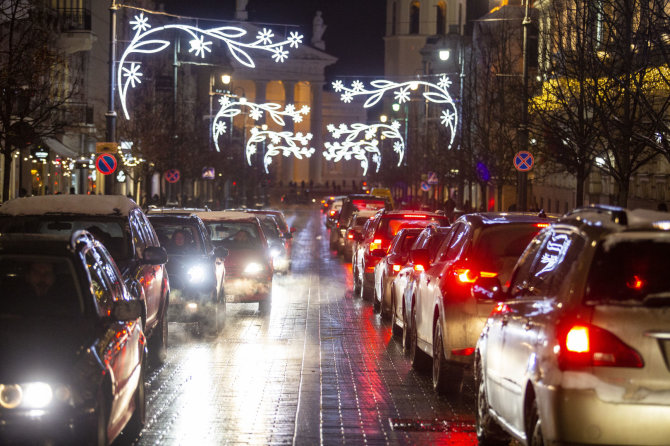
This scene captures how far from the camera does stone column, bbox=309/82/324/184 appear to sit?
16162 centimetres

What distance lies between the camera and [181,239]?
18312mm

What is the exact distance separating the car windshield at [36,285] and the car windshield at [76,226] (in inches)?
181

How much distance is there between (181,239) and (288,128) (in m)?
133

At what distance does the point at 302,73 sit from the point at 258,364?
→ 477ft

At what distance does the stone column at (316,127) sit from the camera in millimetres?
161625

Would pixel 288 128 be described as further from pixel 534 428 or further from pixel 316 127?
pixel 534 428

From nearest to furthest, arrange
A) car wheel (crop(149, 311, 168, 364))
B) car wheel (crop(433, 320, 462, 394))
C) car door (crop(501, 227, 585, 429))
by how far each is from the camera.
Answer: car door (crop(501, 227, 585, 429)) → car wheel (crop(433, 320, 462, 394)) → car wheel (crop(149, 311, 168, 364))

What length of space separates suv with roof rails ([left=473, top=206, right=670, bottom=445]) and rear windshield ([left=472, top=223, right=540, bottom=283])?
4062mm

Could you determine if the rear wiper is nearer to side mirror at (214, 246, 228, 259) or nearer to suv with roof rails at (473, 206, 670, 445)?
suv with roof rails at (473, 206, 670, 445)

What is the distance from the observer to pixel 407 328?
16.2 metres

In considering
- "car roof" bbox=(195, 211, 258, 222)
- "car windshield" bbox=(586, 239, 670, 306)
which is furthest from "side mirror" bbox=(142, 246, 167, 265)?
"car roof" bbox=(195, 211, 258, 222)

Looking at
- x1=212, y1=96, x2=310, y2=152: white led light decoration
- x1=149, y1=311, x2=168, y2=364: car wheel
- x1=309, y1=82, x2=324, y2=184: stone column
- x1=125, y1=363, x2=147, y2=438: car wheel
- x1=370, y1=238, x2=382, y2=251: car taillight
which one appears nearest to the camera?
x1=125, y1=363, x2=147, y2=438: car wheel

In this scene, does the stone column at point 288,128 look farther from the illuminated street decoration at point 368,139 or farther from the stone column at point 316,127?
the illuminated street decoration at point 368,139

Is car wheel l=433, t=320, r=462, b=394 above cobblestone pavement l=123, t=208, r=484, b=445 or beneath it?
above
